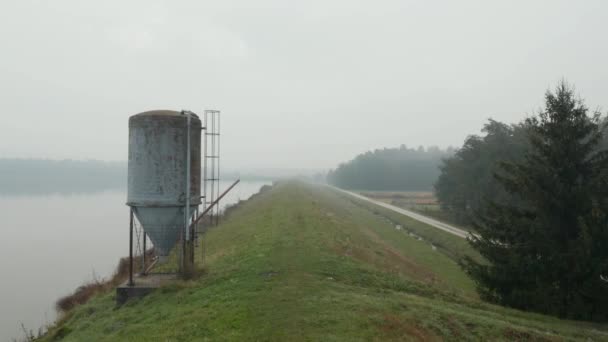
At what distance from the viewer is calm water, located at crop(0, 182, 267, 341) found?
1830 cm

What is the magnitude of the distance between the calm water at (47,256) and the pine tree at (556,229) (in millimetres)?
17752

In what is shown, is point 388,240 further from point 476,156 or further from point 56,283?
point 56,283

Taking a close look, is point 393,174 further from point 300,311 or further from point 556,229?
point 300,311

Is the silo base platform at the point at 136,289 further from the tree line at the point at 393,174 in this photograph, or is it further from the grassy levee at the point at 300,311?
the tree line at the point at 393,174

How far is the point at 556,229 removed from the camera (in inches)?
595

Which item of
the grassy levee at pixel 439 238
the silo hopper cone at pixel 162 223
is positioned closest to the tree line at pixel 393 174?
the grassy levee at pixel 439 238

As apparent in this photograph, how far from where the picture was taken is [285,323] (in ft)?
30.8

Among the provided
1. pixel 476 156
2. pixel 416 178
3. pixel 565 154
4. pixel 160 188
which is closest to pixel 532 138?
pixel 565 154

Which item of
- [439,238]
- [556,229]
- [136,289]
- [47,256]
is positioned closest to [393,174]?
[439,238]

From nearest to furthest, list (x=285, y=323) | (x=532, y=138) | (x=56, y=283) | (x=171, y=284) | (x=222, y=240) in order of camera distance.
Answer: (x=285, y=323)
(x=171, y=284)
(x=532, y=138)
(x=56, y=283)
(x=222, y=240)

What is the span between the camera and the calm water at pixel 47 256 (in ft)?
60.0

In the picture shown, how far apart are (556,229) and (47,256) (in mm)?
29723

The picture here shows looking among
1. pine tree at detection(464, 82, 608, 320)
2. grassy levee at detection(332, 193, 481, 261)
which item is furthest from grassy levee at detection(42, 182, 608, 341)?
grassy levee at detection(332, 193, 481, 261)

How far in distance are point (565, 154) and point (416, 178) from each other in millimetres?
116361
